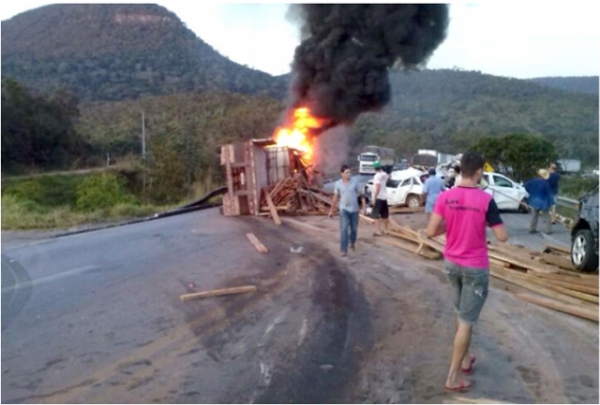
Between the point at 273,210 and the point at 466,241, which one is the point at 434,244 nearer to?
the point at 466,241

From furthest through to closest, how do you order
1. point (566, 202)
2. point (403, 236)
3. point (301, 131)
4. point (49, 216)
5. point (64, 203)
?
point (64, 203) → point (301, 131) → point (49, 216) → point (566, 202) → point (403, 236)

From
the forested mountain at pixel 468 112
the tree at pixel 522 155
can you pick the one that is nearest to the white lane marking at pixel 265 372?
the tree at pixel 522 155

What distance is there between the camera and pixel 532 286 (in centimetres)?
1058

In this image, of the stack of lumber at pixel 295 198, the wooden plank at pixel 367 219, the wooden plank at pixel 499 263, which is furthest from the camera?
the stack of lumber at pixel 295 198

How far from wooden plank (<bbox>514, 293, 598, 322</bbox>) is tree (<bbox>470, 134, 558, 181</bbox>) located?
25516mm

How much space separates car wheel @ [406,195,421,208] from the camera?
83.9ft

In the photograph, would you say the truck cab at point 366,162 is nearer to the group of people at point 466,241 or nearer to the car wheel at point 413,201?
the car wheel at point 413,201

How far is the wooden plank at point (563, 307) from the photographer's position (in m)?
8.85

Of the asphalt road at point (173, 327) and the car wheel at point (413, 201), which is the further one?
the car wheel at point (413, 201)

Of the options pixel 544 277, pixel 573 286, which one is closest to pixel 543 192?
pixel 544 277

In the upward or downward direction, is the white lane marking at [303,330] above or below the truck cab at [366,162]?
above

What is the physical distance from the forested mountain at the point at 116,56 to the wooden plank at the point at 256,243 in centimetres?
5670

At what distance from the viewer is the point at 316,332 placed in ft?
26.4

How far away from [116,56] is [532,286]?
7529cm
